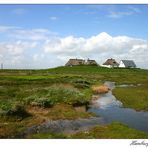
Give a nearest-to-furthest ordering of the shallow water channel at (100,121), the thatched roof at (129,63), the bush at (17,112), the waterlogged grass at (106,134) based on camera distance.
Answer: the waterlogged grass at (106,134) → the shallow water channel at (100,121) → the bush at (17,112) → the thatched roof at (129,63)

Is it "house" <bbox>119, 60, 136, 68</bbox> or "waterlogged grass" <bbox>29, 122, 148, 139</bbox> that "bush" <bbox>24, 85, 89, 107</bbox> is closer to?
"waterlogged grass" <bbox>29, 122, 148, 139</bbox>

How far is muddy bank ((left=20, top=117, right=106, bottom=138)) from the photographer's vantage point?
27.4m

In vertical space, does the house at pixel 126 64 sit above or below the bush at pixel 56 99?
above

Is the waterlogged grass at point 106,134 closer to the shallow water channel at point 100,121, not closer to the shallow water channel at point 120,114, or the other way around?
the shallow water channel at point 100,121

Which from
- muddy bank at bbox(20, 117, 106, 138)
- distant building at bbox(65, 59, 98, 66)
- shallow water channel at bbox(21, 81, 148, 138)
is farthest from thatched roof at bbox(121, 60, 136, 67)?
muddy bank at bbox(20, 117, 106, 138)

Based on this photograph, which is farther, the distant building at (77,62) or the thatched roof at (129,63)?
the thatched roof at (129,63)

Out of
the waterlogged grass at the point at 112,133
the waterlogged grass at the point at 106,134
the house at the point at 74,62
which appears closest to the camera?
the waterlogged grass at the point at 106,134

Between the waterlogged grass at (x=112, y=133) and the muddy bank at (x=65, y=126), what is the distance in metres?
1.51

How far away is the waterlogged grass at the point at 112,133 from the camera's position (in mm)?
25734

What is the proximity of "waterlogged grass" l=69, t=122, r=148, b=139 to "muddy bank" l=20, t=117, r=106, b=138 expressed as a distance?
4.96ft

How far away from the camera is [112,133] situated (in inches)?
1056

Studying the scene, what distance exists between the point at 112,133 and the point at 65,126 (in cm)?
479

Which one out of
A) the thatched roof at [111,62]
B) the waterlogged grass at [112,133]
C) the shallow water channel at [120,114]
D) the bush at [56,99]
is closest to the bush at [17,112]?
the bush at [56,99]
